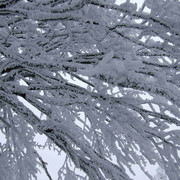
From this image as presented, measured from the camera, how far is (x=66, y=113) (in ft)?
12.3

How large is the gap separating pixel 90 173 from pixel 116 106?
0.98 meters

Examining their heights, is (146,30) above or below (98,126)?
above

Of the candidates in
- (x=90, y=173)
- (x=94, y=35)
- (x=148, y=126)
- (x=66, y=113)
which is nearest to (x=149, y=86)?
(x=148, y=126)

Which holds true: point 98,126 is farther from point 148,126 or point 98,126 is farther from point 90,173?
point 90,173

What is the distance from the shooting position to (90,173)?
224 centimetres

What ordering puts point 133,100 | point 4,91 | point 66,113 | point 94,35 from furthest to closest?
point 66,113 < point 4,91 < point 94,35 < point 133,100

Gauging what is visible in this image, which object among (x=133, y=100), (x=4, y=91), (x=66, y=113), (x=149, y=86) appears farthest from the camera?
(x=66, y=113)

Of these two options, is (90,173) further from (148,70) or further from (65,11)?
(65,11)

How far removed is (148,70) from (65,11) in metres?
0.76

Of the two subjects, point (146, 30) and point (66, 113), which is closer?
point (146, 30)

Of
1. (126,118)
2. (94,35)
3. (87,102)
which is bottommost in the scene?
(126,118)

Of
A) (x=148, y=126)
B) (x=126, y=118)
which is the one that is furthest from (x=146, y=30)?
(x=148, y=126)

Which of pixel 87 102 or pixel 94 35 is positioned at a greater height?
pixel 94 35

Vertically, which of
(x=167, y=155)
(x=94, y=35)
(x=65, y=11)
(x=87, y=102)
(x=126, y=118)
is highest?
(x=65, y=11)
